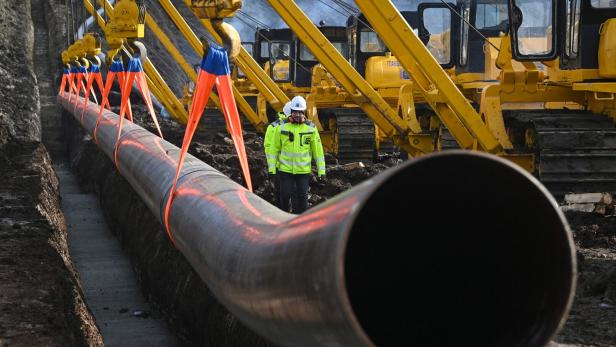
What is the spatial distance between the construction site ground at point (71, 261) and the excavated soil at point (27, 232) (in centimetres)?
1

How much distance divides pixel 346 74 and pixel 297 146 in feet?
13.3

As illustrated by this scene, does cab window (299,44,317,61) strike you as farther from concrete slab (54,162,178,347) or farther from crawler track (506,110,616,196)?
crawler track (506,110,616,196)

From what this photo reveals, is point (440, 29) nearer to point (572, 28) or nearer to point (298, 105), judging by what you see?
point (572, 28)

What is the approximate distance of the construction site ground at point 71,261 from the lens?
6637 mm

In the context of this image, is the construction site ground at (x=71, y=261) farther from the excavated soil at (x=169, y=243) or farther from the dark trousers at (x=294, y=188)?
the dark trousers at (x=294, y=188)

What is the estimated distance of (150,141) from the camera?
1038cm

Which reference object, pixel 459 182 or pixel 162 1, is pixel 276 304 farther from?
pixel 162 1

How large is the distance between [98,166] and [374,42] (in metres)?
5.93

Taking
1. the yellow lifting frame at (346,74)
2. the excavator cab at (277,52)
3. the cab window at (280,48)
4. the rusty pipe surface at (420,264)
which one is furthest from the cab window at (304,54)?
the rusty pipe surface at (420,264)

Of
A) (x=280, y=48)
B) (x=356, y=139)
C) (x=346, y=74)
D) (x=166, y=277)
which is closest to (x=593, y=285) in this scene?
(x=166, y=277)

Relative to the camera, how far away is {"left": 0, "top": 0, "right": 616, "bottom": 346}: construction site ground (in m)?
6.64

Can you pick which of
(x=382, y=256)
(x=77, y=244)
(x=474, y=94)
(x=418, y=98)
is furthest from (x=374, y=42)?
(x=382, y=256)

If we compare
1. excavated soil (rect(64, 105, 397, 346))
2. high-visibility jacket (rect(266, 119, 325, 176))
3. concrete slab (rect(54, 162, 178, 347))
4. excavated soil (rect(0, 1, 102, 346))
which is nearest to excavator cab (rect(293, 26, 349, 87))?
excavated soil (rect(64, 105, 397, 346))

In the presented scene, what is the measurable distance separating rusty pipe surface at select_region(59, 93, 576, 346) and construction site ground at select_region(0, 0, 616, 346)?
14cm
